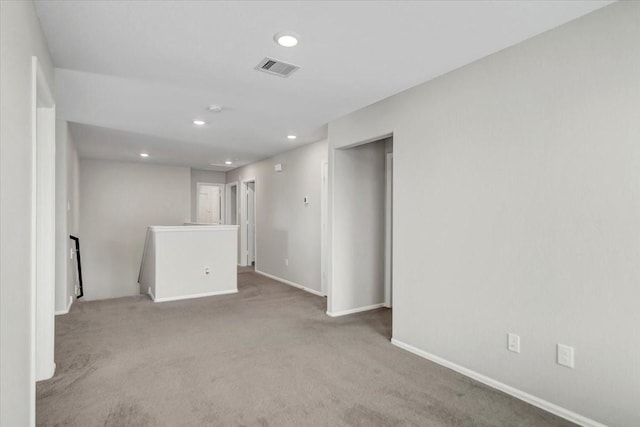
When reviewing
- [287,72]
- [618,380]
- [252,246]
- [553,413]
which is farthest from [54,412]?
[252,246]

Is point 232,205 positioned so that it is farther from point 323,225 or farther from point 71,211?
point 323,225

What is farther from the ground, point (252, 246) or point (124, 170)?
point (124, 170)

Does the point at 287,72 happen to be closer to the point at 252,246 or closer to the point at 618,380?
the point at 618,380

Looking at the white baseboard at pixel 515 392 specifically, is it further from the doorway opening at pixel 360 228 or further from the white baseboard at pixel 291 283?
the white baseboard at pixel 291 283

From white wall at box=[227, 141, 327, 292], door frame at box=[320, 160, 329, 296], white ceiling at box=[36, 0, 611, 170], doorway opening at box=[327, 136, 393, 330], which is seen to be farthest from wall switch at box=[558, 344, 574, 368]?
white wall at box=[227, 141, 327, 292]

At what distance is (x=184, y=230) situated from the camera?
5133 millimetres

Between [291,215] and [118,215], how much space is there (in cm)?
416

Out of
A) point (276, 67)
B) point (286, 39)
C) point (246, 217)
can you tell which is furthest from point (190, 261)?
point (286, 39)

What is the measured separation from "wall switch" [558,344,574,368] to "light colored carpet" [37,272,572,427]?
13.6 inches

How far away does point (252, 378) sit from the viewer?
2.68 m

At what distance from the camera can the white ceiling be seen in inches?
77.8

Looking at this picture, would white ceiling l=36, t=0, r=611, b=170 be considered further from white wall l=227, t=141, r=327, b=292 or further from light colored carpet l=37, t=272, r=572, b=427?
light colored carpet l=37, t=272, r=572, b=427

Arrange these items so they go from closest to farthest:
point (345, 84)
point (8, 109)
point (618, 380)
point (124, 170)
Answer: point (8, 109) < point (618, 380) < point (345, 84) < point (124, 170)

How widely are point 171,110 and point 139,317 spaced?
2.48 metres
